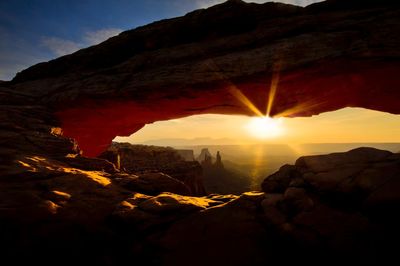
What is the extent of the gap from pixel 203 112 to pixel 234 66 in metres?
5.94

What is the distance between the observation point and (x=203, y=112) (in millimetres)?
19312

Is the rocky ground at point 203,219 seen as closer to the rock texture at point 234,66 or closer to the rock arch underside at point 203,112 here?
the rock arch underside at point 203,112

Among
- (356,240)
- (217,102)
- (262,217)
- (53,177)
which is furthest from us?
(217,102)

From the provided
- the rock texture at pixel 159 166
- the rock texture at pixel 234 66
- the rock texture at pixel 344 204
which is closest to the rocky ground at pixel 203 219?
the rock texture at pixel 344 204

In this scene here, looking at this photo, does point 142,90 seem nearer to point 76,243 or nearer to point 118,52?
point 118,52

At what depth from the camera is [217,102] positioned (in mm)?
17344

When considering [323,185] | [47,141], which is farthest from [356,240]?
[47,141]

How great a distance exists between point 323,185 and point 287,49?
7730 mm

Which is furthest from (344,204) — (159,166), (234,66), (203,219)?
(159,166)

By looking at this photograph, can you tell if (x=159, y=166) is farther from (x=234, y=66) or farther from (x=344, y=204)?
(x=344, y=204)

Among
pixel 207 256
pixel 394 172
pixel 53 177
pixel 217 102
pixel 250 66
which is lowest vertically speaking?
pixel 207 256

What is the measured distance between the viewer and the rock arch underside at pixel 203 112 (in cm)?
731

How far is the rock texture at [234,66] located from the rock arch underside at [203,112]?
3.4 inches

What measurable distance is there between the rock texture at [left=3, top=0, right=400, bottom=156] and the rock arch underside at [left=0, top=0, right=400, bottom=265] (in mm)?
86
